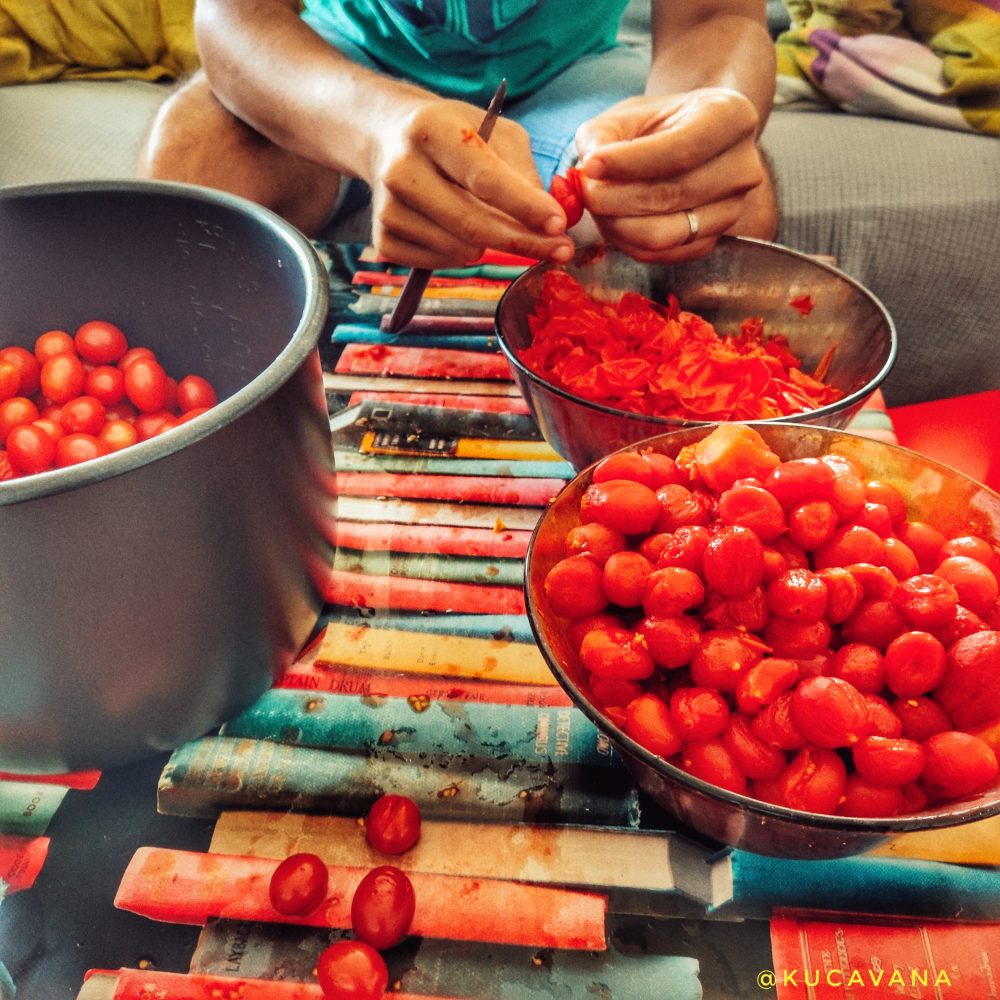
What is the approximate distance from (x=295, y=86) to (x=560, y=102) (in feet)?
2.02

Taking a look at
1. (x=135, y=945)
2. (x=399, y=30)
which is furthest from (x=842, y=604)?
(x=399, y=30)

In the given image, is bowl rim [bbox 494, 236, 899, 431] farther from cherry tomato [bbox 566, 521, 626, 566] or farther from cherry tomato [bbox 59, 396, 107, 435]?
cherry tomato [bbox 59, 396, 107, 435]

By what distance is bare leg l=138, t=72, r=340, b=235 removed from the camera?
1.24 m

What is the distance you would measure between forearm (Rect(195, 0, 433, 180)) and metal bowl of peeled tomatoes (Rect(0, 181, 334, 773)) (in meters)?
0.31

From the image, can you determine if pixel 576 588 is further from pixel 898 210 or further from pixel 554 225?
pixel 898 210

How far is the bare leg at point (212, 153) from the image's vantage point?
1.24 meters

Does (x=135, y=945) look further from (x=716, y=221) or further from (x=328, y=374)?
(x=716, y=221)

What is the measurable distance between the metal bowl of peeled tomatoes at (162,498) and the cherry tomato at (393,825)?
145 mm

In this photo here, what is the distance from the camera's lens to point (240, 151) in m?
1.27

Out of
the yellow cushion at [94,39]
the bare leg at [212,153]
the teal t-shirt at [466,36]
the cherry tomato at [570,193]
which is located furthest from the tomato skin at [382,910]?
the yellow cushion at [94,39]

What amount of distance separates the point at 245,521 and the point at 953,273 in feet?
5.57

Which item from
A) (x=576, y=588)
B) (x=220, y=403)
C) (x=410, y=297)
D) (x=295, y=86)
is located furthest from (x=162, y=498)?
(x=295, y=86)

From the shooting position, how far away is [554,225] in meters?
0.78

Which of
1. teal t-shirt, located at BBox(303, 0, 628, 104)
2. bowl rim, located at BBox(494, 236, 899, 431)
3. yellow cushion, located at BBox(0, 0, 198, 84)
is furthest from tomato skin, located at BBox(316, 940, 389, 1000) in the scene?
yellow cushion, located at BBox(0, 0, 198, 84)
